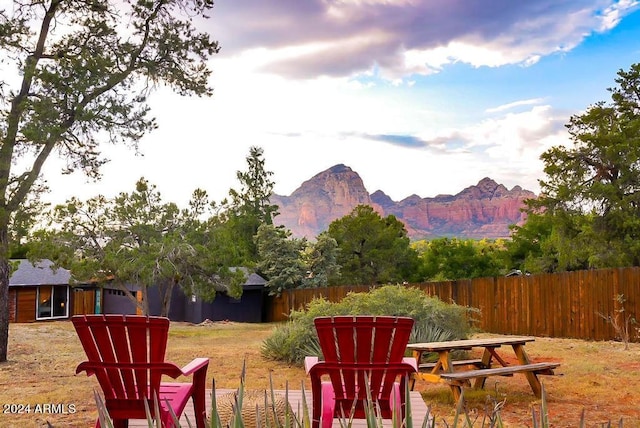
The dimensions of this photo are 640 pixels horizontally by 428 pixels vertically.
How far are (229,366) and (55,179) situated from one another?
508 cm

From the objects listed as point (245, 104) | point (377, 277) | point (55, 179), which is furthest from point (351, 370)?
point (377, 277)

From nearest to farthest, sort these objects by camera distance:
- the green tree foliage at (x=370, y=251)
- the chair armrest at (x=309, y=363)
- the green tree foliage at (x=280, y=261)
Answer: the chair armrest at (x=309, y=363) < the green tree foliage at (x=280, y=261) < the green tree foliage at (x=370, y=251)

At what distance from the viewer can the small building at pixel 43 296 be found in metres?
28.7

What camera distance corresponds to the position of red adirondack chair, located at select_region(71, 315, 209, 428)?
12.2ft

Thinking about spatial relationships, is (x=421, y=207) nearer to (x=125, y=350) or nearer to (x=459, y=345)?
(x=459, y=345)

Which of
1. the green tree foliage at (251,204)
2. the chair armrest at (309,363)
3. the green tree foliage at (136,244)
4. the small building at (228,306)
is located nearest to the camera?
the chair armrest at (309,363)

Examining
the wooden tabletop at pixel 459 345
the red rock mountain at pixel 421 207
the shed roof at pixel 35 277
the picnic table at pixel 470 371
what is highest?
the red rock mountain at pixel 421 207

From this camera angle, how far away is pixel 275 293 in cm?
3139

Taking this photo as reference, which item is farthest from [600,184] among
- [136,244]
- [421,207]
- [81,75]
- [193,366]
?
[421,207]

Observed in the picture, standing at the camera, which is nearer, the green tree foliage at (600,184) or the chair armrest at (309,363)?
the chair armrest at (309,363)

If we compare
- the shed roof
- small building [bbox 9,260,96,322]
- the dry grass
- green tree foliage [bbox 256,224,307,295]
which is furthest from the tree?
green tree foliage [bbox 256,224,307,295]

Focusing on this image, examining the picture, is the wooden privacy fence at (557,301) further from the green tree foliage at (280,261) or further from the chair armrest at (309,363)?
the green tree foliage at (280,261)

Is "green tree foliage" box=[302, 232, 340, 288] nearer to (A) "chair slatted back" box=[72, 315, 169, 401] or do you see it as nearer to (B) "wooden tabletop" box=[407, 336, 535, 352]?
(B) "wooden tabletop" box=[407, 336, 535, 352]

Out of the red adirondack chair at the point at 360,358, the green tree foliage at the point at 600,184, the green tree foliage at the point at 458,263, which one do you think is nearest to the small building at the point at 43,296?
the green tree foliage at the point at 458,263
